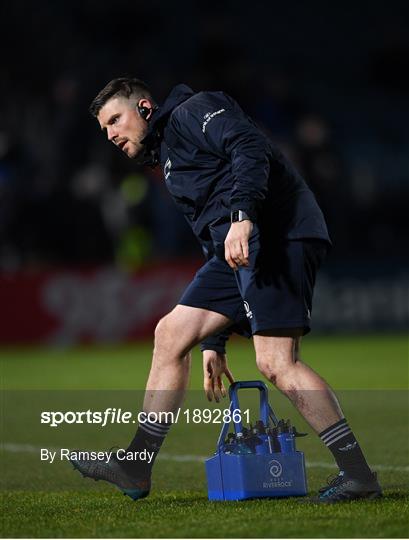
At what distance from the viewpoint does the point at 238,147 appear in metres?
5.81

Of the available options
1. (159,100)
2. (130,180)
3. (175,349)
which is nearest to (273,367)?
(175,349)

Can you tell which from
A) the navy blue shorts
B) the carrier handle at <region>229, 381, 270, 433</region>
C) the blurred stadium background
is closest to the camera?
the navy blue shorts

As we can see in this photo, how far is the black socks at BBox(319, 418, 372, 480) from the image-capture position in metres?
5.91

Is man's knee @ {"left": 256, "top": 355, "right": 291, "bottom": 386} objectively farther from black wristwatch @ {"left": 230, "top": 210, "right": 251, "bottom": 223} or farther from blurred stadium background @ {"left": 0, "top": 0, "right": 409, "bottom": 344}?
blurred stadium background @ {"left": 0, "top": 0, "right": 409, "bottom": 344}

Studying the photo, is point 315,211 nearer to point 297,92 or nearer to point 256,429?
point 256,429

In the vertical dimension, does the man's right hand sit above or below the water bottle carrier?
above

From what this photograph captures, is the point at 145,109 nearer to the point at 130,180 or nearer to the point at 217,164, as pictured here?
the point at 217,164

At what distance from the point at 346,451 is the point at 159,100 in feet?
40.7

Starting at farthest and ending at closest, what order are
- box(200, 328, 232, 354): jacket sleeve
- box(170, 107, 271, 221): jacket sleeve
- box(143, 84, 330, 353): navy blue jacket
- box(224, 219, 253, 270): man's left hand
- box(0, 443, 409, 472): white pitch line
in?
box(0, 443, 409, 472): white pitch line, box(200, 328, 232, 354): jacket sleeve, box(143, 84, 330, 353): navy blue jacket, box(170, 107, 271, 221): jacket sleeve, box(224, 219, 253, 270): man's left hand

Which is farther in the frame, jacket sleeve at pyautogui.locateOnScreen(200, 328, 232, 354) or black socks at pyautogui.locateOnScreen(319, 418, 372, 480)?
jacket sleeve at pyautogui.locateOnScreen(200, 328, 232, 354)

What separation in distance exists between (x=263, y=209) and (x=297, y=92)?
16327 millimetres

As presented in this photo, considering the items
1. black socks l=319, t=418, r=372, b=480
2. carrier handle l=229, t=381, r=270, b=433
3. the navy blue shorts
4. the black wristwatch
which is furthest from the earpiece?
black socks l=319, t=418, r=372, b=480

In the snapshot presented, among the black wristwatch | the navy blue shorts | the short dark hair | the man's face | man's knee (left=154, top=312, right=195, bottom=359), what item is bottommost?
man's knee (left=154, top=312, right=195, bottom=359)

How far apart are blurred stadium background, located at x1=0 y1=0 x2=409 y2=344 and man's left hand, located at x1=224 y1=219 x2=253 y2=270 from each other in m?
11.2
